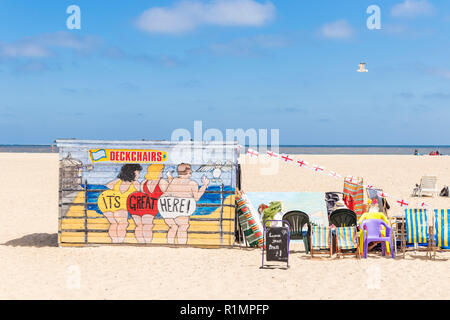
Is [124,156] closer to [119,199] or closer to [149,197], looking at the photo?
[119,199]

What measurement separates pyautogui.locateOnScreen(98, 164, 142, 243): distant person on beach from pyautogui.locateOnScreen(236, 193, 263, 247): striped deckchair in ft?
8.04

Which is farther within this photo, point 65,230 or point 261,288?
point 65,230

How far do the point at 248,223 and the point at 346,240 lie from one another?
7.77 ft

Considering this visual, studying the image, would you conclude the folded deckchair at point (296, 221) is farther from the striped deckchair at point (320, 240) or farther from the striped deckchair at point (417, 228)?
the striped deckchair at point (417, 228)

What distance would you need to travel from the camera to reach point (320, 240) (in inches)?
463

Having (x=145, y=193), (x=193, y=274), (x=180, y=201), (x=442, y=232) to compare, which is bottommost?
(x=193, y=274)

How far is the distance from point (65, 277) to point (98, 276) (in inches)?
23.3

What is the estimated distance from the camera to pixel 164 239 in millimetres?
12672

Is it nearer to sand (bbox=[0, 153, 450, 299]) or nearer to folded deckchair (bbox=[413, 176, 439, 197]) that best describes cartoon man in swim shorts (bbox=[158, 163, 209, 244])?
sand (bbox=[0, 153, 450, 299])

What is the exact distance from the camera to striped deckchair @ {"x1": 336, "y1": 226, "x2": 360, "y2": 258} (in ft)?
37.9

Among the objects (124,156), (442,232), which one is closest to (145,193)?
(124,156)

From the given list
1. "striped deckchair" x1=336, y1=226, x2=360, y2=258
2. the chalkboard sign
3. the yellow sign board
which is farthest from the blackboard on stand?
the yellow sign board
